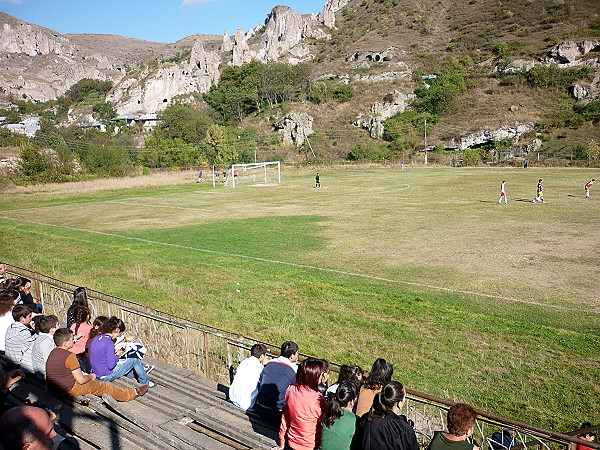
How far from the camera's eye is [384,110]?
394 ft

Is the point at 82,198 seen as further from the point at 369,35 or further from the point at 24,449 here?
the point at 369,35

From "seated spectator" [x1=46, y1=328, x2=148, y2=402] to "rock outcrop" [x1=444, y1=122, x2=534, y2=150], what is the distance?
312 feet

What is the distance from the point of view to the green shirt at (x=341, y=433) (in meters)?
4.93

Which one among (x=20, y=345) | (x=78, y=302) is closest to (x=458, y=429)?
(x=20, y=345)

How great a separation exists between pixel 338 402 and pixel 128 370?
4.13m

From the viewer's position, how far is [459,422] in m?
4.70

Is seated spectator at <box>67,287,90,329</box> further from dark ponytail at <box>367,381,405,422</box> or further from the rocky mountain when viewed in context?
the rocky mountain

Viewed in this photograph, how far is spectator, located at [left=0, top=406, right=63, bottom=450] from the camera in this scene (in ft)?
11.8

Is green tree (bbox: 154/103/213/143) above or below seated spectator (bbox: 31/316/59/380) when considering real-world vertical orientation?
above

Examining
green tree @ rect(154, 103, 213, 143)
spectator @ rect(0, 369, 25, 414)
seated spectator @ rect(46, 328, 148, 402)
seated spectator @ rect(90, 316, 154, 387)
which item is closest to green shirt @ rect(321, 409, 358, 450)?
seated spectator @ rect(46, 328, 148, 402)

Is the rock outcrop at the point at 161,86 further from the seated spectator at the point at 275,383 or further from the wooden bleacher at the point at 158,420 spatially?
the seated spectator at the point at 275,383

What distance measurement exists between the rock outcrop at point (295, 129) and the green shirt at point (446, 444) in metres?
106

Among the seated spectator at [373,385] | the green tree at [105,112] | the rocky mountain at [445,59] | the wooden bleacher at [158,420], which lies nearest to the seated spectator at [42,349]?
the wooden bleacher at [158,420]

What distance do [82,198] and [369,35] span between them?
165 m
